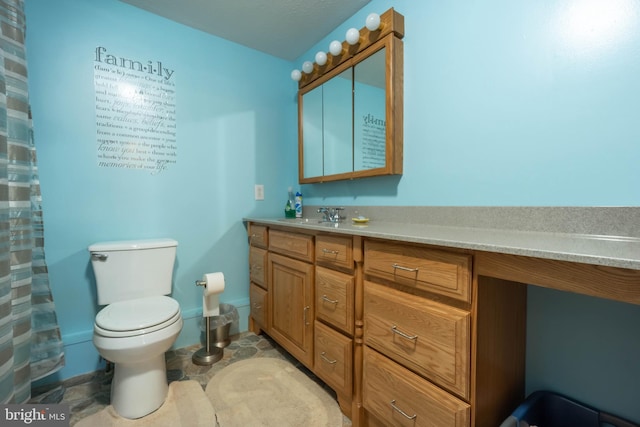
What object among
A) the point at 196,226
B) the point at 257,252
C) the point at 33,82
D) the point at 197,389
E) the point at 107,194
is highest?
the point at 33,82

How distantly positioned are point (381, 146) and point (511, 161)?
0.64m

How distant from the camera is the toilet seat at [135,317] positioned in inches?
45.9

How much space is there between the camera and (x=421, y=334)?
0.92 metres

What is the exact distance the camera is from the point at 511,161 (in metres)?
1.12

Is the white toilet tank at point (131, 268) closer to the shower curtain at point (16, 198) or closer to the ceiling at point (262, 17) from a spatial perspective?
the shower curtain at point (16, 198)

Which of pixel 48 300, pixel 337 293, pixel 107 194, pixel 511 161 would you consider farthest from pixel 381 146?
pixel 48 300

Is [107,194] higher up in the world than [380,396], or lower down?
higher up

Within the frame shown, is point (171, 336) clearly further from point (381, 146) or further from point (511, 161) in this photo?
point (511, 161)

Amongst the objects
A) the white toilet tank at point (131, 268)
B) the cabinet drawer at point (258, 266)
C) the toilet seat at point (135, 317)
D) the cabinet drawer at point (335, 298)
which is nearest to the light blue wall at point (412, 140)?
the cabinet drawer at point (258, 266)

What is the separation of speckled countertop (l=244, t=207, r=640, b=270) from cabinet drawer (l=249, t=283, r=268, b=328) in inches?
27.1

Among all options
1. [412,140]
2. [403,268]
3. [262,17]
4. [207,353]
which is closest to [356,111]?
[412,140]

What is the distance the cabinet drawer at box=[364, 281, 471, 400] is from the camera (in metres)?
0.83

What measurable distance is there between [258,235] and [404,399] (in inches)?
51.6

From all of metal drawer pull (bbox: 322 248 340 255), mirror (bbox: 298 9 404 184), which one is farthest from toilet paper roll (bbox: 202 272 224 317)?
mirror (bbox: 298 9 404 184)
